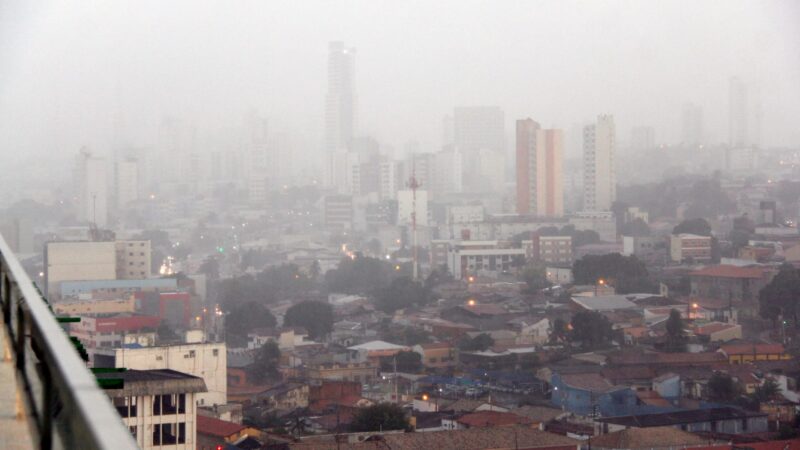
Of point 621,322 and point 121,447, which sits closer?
point 121,447

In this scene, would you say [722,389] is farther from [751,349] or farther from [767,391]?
[751,349]

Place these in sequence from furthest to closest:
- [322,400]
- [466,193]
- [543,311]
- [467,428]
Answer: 1. [466,193]
2. [543,311]
3. [322,400]
4. [467,428]

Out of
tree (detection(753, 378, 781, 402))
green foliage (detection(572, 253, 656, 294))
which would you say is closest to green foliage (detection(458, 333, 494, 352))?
tree (detection(753, 378, 781, 402))

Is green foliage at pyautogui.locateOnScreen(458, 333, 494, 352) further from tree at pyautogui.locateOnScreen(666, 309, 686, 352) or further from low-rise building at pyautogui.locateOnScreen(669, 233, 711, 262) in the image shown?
low-rise building at pyautogui.locateOnScreen(669, 233, 711, 262)

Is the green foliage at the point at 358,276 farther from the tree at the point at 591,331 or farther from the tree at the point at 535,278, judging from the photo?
the tree at the point at 591,331

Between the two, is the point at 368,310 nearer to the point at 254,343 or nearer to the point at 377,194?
the point at 254,343

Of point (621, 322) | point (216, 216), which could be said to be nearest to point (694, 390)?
point (621, 322)

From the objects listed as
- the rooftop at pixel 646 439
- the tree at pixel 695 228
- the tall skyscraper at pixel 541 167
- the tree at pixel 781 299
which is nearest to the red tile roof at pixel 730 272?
the tree at pixel 781 299

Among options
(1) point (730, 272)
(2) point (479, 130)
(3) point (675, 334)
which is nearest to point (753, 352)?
(3) point (675, 334)
